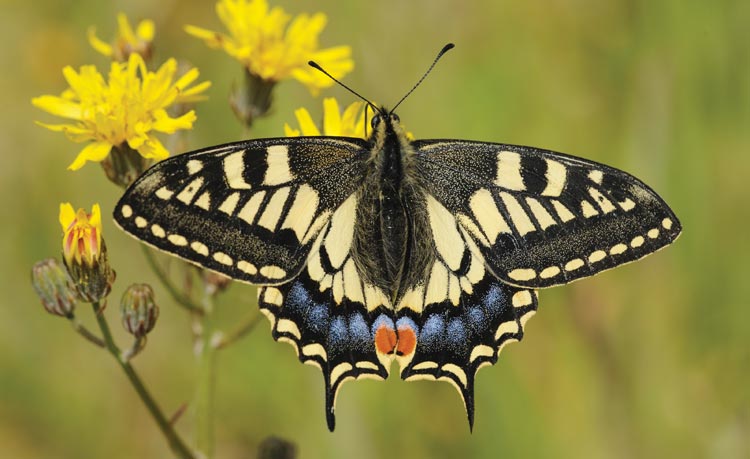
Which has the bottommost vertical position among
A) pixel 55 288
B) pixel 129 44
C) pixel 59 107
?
pixel 55 288

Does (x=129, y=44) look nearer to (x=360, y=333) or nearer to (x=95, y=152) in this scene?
(x=95, y=152)

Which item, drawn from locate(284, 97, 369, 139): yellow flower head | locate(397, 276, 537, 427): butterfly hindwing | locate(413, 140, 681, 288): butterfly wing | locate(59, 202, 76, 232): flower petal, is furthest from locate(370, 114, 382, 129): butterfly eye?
locate(59, 202, 76, 232): flower petal

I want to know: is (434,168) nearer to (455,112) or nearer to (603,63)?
(455,112)

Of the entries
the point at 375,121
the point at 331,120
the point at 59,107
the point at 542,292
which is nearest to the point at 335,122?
the point at 331,120

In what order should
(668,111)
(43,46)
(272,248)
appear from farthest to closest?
(43,46) < (668,111) < (272,248)

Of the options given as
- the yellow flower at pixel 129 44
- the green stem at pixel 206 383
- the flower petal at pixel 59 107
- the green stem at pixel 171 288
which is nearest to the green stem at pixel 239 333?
the green stem at pixel 206 383

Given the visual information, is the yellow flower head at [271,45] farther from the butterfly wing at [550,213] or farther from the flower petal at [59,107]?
the butterfly wing at [550,213]

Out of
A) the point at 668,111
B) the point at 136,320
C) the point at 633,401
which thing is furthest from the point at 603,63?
the point at 136,320
